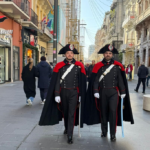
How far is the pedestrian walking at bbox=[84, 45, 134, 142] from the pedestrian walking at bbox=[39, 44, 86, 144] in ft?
0.82

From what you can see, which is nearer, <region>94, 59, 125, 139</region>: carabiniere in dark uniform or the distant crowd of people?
<region>94, 59, 125, 139</region>: carabiniere in dark uniform

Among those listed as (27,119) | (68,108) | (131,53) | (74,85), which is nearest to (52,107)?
(68,108)

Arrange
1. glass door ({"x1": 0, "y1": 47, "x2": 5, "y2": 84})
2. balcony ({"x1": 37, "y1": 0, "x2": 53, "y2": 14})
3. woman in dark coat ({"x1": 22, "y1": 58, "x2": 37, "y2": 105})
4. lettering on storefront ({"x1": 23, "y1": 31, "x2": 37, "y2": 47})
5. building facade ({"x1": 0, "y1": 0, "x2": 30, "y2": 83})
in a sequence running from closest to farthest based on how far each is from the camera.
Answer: woman in dark coat ({"x1": 22, "y1": 58, "x2": 37, "y2": 105}) < building facade ({"x1": 0, "y1": 0, "x2": 30, "y2": 83}) < glass door ({"x1": 0, "y1": 47, "x2": 5, "y2": 84}) < lettering on storefront ({"x1": 23, "y1": 31, "x2": 37, "y2": 47}) < balcony ({"x1": 37, "y1": 0, "x2": 53, "y2": 14})

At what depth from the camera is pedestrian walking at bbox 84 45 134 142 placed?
370 cm

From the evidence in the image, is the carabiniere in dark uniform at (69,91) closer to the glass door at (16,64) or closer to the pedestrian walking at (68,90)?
the pedestrian walking at (68,90)

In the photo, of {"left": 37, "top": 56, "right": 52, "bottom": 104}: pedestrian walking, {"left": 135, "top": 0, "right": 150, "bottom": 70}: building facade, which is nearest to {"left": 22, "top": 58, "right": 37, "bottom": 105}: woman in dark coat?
{"left": 37, "top": 56, "right": 52, "bottom": 104}: pedestrian walking

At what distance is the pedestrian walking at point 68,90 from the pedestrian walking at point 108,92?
25 centimetres

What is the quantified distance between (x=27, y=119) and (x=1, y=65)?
9327 millimetres

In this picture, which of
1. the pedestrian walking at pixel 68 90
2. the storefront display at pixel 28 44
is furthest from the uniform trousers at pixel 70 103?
the storefront display at pixel 28 44

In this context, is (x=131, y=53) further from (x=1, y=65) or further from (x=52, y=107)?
(x=52, y=107)

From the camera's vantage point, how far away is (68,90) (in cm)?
363

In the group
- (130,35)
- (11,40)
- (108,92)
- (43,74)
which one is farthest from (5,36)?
(130,35)

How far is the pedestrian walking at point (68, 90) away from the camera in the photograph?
11.9ft

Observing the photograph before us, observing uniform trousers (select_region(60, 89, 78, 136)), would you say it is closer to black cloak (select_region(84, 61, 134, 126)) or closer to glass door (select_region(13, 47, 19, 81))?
black cloak (select_region(84, 61, 134, 126))
